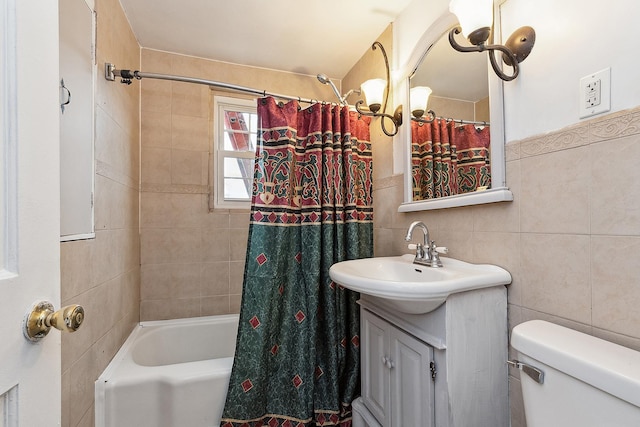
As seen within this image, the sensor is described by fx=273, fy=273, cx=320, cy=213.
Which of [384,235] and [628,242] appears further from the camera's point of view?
[384,235]

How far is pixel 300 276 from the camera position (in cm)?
156

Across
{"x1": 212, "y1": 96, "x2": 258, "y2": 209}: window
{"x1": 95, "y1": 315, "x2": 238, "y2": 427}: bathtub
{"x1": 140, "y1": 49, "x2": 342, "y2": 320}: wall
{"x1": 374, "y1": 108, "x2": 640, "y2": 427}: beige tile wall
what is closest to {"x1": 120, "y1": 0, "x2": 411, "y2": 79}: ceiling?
{"x1": 140, "y1": 49, "x2": 342, "y2": 320}: wall

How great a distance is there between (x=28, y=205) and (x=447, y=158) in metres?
1.40

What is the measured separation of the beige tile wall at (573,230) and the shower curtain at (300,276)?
2.48 ft

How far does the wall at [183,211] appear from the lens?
198 centimetres

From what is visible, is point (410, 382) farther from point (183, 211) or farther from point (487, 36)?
point (183, 211)

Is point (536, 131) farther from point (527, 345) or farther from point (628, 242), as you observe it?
point (527, 345)

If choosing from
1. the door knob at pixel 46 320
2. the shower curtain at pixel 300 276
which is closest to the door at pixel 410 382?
the shower curtain at pixel 300 276

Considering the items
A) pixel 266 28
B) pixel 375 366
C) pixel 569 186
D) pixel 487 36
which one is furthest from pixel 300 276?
pixel 266 28

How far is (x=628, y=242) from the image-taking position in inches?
27.4

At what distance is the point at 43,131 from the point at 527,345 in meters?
1.17

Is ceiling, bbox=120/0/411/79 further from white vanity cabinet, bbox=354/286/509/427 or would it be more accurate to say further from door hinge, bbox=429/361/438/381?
door hinge, bbox=429/361/438/381

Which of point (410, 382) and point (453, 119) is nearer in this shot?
point (410, 382)

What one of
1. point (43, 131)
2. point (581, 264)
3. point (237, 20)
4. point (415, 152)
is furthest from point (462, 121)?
point (237, 20)
